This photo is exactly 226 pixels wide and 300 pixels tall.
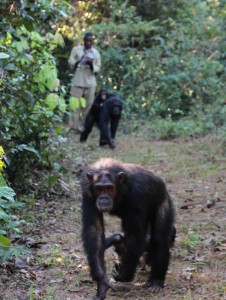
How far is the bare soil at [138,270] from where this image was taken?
15.2ft

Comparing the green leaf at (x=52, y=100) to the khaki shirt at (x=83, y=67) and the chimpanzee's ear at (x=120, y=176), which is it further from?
the khaki shirt at (x=83, y=67)

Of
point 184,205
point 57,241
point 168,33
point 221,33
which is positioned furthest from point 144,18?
point 57,241

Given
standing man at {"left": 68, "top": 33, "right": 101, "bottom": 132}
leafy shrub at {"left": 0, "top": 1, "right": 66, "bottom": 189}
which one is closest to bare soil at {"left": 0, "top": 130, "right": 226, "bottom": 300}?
leafy shrub at {"left": 0, "top": 1, "right": 66, "bottom": 189}

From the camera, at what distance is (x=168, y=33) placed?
697 inches

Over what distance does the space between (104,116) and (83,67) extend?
5.51ft

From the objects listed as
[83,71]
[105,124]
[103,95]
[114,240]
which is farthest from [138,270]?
[83,71]

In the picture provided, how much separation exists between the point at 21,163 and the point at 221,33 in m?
9.14

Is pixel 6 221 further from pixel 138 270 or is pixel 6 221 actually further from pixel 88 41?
pixel 88 41

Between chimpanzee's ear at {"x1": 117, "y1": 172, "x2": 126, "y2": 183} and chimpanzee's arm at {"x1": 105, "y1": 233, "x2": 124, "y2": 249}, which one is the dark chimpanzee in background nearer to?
chimpanzee's arm at {"x1": 105, "y1": 233, "x2": 124, "y2": 249}

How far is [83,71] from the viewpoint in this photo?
44.9 ft

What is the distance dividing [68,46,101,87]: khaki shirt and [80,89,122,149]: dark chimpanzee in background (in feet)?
2.88

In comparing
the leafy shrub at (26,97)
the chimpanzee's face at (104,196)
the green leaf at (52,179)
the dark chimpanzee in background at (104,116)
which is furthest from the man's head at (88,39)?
the chimpanzee's face at (104,196)

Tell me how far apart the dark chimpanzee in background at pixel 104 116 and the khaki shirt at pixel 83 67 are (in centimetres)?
88

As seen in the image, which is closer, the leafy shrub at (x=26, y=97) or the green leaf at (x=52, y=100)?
the leafy shrub at (x=26, y=97)
